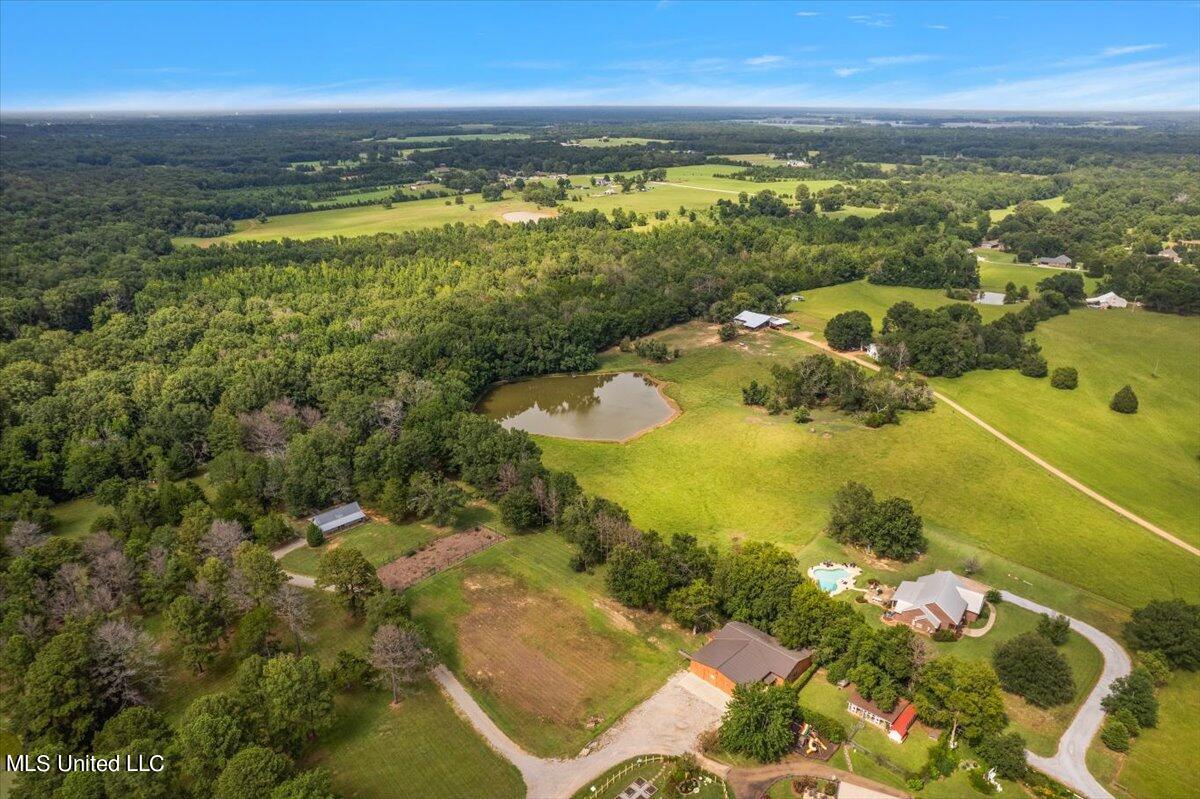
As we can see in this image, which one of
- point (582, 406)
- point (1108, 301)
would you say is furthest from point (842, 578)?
point (1108, 301)

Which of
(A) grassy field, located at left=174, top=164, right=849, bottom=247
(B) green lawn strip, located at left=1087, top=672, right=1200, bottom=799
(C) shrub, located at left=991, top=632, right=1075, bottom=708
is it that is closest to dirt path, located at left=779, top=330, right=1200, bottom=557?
(B) green lawn strip, located at left=1087, top=672, right=1200, bottom=799

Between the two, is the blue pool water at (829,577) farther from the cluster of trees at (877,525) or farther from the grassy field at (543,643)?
the grassy field at (543,643)

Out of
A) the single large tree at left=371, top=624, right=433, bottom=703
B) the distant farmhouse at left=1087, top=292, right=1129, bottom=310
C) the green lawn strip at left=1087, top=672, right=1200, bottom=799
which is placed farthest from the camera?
the distant farmhouse at left=1087, top=292, right=1129, bottom=310

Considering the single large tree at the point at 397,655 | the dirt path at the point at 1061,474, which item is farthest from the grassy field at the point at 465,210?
the single large tree at the point at 397,655

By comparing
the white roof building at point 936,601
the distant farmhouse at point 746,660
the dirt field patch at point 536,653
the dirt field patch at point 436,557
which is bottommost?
the dirt field patch at point 436,557

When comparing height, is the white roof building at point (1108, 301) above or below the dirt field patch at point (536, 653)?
above

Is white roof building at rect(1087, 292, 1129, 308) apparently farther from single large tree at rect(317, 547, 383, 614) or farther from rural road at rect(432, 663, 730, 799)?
single large tree at rect(317, 547, 383, 614)
